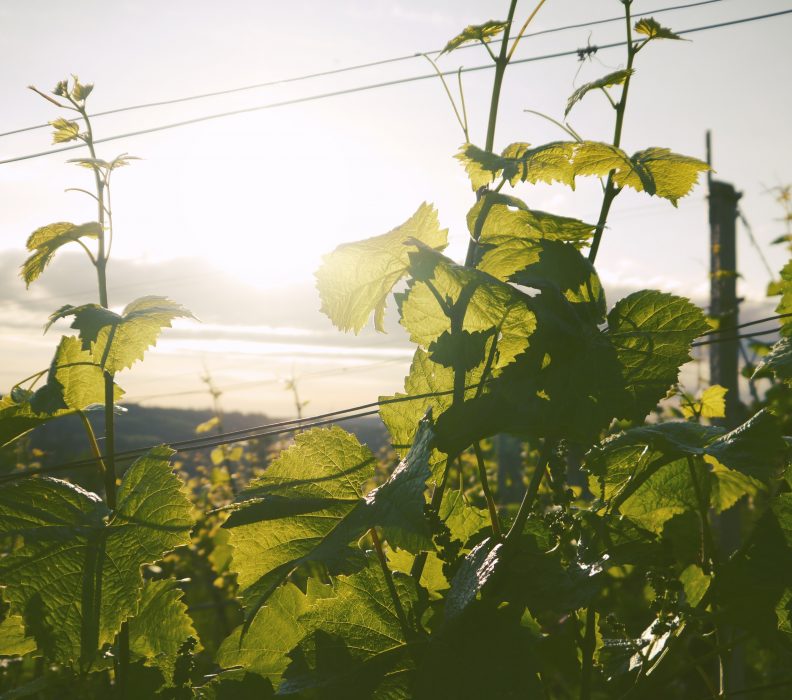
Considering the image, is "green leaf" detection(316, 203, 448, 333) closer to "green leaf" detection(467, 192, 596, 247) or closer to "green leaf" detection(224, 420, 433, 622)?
"green leaf" detection(467, 192, 596, 247)

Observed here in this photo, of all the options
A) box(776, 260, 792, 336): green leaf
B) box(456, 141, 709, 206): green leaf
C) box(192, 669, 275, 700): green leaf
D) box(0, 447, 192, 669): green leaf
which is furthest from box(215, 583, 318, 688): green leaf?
box(776, 260, 792, 336): green leaf

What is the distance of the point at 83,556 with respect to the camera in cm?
129

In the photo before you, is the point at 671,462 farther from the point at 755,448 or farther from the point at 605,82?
the point at 605,82

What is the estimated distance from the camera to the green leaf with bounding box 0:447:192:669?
1257mm

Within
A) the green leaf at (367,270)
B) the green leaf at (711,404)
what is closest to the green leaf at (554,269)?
the green leaf at (367,270)

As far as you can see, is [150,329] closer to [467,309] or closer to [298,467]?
[298,467]

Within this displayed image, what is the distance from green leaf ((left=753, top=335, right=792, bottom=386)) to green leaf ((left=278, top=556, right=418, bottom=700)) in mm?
750

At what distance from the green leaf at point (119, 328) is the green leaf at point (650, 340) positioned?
0.77m

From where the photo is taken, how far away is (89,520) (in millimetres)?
1315

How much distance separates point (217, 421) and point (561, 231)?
568cm

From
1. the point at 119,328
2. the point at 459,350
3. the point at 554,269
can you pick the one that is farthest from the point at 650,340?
the point at 119,328

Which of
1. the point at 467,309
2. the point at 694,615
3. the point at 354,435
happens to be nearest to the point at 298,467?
the point at 354,435

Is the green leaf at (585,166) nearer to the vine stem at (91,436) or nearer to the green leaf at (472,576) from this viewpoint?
the green leaf at (472,576)

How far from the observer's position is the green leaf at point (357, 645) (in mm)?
1013
